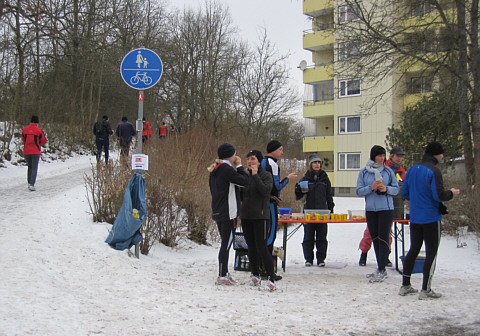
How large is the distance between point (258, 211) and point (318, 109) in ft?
94.3

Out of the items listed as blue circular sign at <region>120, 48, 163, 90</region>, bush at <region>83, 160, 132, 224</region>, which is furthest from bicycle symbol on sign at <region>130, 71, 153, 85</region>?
bush at <region>83, 160, 132, 224</region>

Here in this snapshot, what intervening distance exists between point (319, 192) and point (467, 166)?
7.20 meters

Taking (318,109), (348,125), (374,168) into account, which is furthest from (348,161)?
(374,168)

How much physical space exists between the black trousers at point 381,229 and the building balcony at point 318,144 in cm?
2672

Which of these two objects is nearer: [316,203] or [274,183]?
[274,183]

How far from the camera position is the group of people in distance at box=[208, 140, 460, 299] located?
20.7ft

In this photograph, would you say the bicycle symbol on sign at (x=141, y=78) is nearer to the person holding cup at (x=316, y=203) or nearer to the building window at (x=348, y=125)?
the person holding cup at (x=316, y=203)

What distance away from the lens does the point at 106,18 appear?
72.3ft

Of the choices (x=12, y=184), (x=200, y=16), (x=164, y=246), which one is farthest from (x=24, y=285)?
(x=200, y=16)

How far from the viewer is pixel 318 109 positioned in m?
34.7

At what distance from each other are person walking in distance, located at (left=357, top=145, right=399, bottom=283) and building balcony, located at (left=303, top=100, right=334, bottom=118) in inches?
1060

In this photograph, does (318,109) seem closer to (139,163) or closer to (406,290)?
(139,163)

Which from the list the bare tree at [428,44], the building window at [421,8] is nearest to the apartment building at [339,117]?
the building window at [421,8]

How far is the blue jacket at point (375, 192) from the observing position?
741cm
